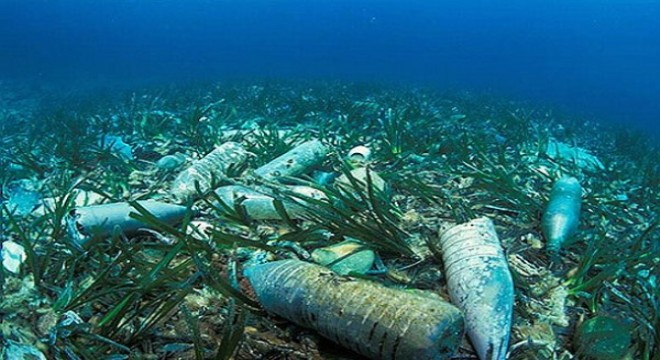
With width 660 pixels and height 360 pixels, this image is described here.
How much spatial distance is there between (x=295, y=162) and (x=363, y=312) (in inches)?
98.0

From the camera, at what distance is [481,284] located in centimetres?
207

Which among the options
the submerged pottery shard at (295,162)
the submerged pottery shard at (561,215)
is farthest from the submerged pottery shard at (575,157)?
the submerged pottery shard at (295,162)

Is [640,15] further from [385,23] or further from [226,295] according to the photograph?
[226,295]

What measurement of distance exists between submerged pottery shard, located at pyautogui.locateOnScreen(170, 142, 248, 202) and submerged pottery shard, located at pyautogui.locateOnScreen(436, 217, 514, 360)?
1919 millimetres

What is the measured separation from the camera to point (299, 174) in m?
3.99

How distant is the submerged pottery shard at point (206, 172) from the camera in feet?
11.9

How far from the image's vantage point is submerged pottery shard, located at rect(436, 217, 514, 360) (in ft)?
6.20

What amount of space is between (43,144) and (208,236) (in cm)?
445

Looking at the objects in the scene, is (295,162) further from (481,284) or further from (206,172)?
(481,284)

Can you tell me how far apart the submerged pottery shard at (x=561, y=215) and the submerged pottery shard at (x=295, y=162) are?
2052mm

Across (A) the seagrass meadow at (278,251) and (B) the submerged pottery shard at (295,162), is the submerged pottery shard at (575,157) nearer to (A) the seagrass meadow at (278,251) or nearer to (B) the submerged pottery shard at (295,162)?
(A) the seagrass meadow at (278,251)

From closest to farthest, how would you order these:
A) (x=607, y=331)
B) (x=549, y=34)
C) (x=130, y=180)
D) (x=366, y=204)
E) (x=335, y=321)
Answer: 1. (x=335, y=321)
2. (x=607, y=331)
3. (x=366, y=204)
4. (x=130, y=180)
5. (x=549, y=34)

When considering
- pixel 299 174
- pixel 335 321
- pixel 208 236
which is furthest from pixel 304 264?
pixel 299 174

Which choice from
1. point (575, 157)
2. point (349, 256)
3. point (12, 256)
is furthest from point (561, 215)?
point (12, 256)
